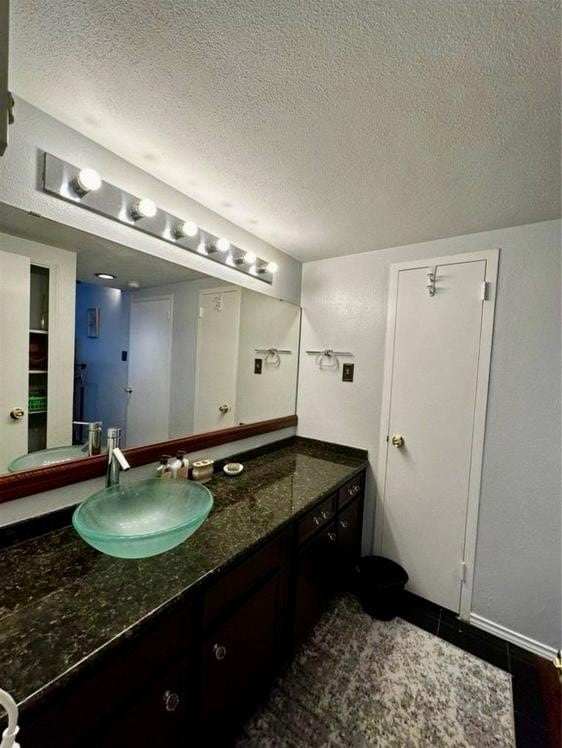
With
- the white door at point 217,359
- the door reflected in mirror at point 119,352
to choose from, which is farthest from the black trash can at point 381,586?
the white door at point 217,359

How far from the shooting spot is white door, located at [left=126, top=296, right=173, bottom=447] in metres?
1.49

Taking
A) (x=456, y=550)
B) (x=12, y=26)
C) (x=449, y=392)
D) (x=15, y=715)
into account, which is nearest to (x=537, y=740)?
(x=456, y=550)

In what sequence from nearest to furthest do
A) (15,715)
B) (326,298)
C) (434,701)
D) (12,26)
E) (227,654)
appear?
(15,715) < (12,26) < (227,654) < (434,701) < (326,298)

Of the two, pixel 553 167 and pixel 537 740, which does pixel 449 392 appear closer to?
pixel 553 167

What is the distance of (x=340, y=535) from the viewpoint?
179 cm

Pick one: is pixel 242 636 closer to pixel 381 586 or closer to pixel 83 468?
pixel 83 468

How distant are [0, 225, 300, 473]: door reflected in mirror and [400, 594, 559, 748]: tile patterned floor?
1531mm

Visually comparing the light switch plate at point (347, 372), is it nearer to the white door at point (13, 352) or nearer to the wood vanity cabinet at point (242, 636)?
the wood vanity cabinet at point (242, 636)

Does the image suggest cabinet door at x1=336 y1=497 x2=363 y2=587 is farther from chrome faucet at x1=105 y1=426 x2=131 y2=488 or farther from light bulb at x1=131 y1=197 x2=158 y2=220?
light bulb at x1=131 y1=197 x2=158 y2=220

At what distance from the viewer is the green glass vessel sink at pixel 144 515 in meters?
0.85

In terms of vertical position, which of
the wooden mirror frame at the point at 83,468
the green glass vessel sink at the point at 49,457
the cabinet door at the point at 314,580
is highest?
the green glass vessel sink at the point at 49,457

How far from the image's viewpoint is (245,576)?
3.56ft

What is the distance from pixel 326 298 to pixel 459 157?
1.23 metres

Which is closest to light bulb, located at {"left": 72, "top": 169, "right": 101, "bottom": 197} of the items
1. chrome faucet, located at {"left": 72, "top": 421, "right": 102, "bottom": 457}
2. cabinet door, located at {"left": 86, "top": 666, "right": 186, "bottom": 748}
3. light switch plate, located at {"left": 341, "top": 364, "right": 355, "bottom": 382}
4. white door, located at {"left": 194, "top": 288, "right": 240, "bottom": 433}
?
white door, located at {"left": 194, "top": 288, "right": 240, "bottom": 433}
